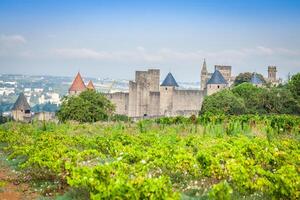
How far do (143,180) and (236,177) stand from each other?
1.90 metres

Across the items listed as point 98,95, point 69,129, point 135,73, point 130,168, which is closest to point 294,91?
point 135,73

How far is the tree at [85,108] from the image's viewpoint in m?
34.3

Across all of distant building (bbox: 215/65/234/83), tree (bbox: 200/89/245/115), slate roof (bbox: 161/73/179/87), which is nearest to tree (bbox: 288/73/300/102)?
tree (bbox: 200/89/245/115)

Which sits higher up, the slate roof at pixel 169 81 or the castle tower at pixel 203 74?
the castle tower at pixel 203 74

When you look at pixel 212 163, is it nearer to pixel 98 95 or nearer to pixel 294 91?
pixel 98 95

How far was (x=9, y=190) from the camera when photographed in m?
9.11

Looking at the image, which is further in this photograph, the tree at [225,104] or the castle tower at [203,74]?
the castle tower at [203,74]

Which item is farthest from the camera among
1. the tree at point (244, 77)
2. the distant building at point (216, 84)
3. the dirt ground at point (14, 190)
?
the tree at point (244, 77)

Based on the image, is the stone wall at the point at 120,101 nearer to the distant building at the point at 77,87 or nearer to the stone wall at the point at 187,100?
the stone wall at the point at 187,100

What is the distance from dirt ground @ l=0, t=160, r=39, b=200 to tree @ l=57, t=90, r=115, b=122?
23545mm

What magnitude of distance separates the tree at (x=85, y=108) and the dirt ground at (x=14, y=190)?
2354cm

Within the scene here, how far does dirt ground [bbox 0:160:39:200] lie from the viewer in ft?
28.2

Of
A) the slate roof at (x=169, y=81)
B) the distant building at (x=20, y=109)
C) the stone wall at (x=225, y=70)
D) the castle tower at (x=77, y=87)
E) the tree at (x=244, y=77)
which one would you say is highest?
the stone wall at (x=225, y=70)

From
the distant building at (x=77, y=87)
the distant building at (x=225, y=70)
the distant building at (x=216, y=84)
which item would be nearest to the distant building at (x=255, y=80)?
the distant building at (x=225, y=70)
